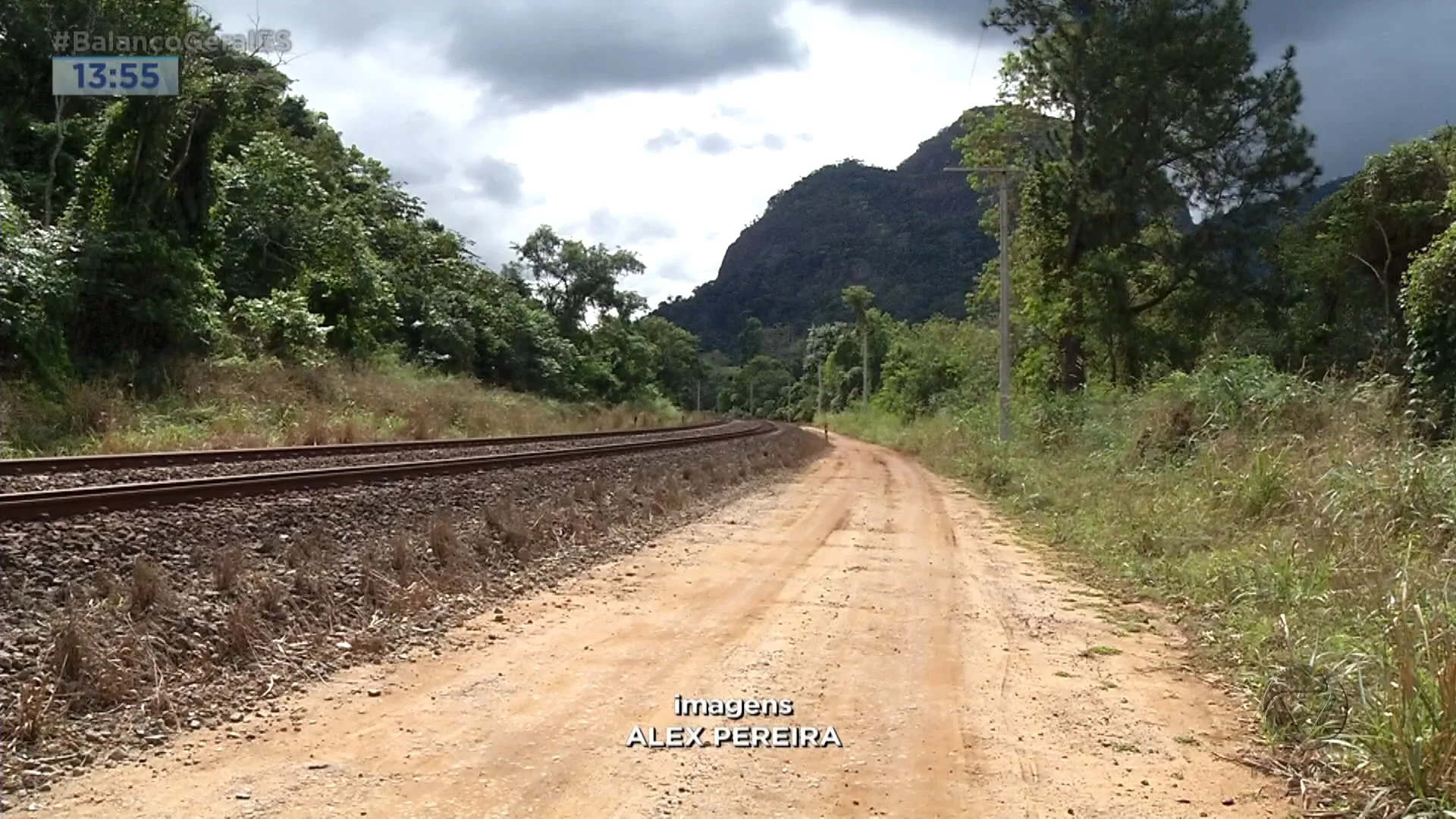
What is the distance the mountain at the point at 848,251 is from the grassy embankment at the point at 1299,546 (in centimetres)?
10517

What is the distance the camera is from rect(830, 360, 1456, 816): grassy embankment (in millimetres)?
4281

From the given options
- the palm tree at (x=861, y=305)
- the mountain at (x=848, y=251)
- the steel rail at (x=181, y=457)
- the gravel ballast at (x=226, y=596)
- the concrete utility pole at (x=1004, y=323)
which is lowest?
the gravel ballast at (x=226, y=596)

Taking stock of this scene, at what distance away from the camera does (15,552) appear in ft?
19.0

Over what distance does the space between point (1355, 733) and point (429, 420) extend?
21929mm

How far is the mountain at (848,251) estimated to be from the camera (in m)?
132

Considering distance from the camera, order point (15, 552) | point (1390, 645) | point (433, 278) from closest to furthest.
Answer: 1. point (1390, 645)
2. point (15, 552)
3. point (433, 278)

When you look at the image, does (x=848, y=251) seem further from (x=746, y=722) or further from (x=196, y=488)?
(x=746, y=722)

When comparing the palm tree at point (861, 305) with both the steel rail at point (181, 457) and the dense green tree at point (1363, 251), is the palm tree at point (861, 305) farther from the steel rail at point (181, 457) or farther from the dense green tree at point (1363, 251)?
the steel rail at point (181, 457)

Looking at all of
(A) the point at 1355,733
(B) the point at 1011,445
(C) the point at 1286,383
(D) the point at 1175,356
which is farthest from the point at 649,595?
(D) the point at 1175,356

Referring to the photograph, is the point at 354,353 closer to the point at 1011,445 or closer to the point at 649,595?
the point at 1011,445

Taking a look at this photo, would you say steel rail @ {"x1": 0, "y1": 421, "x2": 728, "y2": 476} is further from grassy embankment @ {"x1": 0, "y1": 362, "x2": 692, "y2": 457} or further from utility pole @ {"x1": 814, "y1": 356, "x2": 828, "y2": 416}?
utility pole @ {"x1": 814, "y1": 356, "x2": 828, "y2": 416}

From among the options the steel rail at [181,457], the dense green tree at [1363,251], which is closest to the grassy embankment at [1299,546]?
the dense green tree at [1363,251]

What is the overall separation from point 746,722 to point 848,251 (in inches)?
5938

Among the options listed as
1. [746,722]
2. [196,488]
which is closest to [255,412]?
[196,488]
